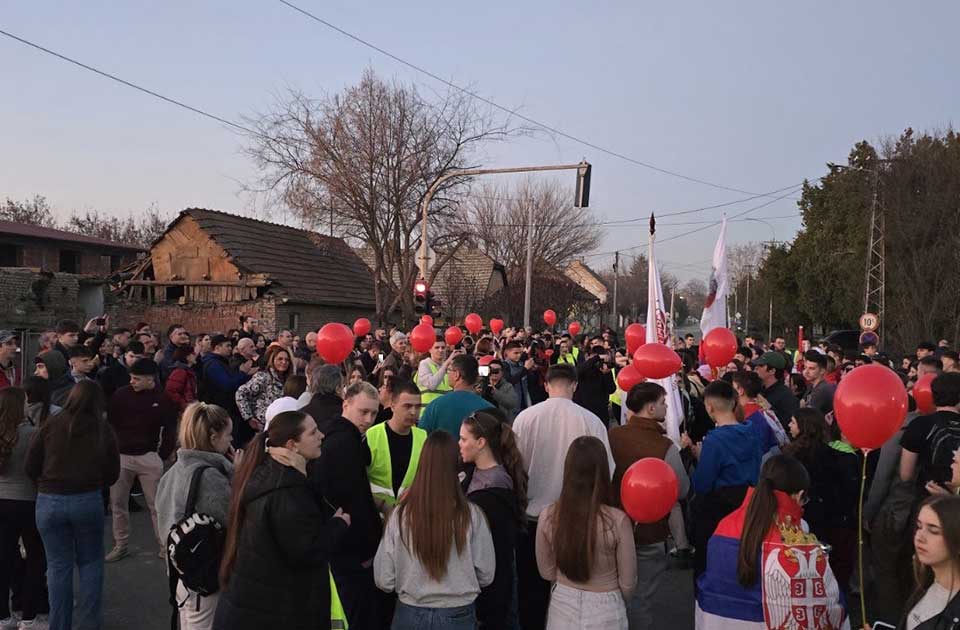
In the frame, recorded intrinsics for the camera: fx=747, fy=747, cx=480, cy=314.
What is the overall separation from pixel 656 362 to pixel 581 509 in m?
3.40

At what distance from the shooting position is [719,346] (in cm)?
830

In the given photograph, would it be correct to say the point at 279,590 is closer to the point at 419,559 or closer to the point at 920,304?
the point at 419,559

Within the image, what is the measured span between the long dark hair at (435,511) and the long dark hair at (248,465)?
63cm

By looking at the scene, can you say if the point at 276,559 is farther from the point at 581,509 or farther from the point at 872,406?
the point at 872,406

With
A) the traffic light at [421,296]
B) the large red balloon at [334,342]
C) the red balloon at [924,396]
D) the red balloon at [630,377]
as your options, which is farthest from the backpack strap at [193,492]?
the traffic light at [421,296]

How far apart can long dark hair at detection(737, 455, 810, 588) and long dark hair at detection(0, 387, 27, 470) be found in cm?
469

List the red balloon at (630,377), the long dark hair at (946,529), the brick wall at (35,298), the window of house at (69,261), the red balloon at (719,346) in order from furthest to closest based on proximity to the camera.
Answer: the window of house at (69,261)
the brick wall at (35,298)
the red balloon at (719,346)
the red balloon at (630,377)
the long dark hair at (946,529)

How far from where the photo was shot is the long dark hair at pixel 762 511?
11.8 ft

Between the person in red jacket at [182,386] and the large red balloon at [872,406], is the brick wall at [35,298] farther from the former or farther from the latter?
the large red balloon at [872,406]

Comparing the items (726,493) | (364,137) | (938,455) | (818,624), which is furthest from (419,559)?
(364,137)

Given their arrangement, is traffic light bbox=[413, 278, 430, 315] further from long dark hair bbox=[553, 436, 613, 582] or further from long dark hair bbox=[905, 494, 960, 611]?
long dark hair bbox=[905, 494, 960, 611]

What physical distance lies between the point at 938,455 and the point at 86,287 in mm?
31548

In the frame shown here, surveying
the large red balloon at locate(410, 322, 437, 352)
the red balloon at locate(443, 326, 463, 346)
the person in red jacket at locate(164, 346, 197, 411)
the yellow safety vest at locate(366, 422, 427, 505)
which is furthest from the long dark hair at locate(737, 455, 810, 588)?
the red balloon at locate(443, 326, 463, 346)

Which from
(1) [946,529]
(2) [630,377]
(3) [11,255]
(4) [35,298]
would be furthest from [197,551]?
(3) [11,255]
